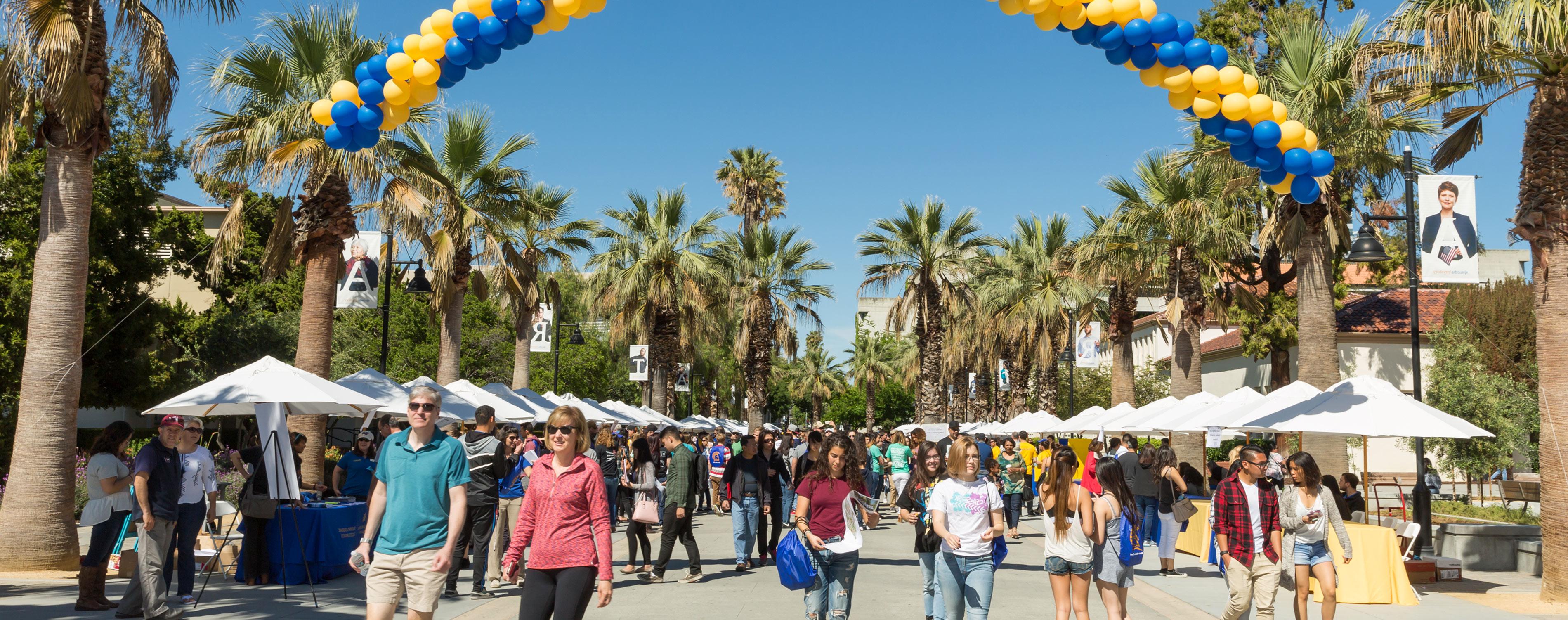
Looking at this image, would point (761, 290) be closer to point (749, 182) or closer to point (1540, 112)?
point (749, 182)

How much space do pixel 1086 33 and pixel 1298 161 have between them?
2151 mm

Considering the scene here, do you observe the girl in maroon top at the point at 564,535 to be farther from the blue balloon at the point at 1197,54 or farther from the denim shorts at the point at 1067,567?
the blue balloon at the point at 1197,54

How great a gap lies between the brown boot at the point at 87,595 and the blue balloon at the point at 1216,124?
10.4m

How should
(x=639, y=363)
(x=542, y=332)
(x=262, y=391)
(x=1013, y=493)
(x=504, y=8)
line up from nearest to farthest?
1. (x=504, y=8)
2. (x=262, y=391)
3. (x=1013, y=493)
4. (x=542, y=332)
5. (x=639, y=363)

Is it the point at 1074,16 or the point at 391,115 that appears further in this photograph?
the point at 391,115

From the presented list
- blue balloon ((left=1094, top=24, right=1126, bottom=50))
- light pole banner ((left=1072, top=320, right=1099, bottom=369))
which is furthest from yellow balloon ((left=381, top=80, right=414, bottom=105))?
light pole banner ((left=1072, top=320, right=1099, bottom=369))

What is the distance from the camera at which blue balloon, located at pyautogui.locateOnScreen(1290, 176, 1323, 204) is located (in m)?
9.63

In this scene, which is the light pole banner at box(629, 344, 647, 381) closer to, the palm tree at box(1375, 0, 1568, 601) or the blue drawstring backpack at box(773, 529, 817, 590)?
the palm tree at box(1375, 0, 1568, 601)

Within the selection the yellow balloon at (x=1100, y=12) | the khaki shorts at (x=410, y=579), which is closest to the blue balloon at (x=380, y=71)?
the khaki shorts at (x=410, y=579)

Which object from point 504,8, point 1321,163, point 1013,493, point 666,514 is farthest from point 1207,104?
point 1013,493

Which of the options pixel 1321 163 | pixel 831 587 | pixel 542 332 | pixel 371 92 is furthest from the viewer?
pixel 542 332

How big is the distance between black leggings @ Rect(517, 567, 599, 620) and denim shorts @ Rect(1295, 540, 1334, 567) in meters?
5.81

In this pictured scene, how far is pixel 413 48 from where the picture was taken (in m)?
9.32

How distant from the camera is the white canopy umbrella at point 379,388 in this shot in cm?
1472
